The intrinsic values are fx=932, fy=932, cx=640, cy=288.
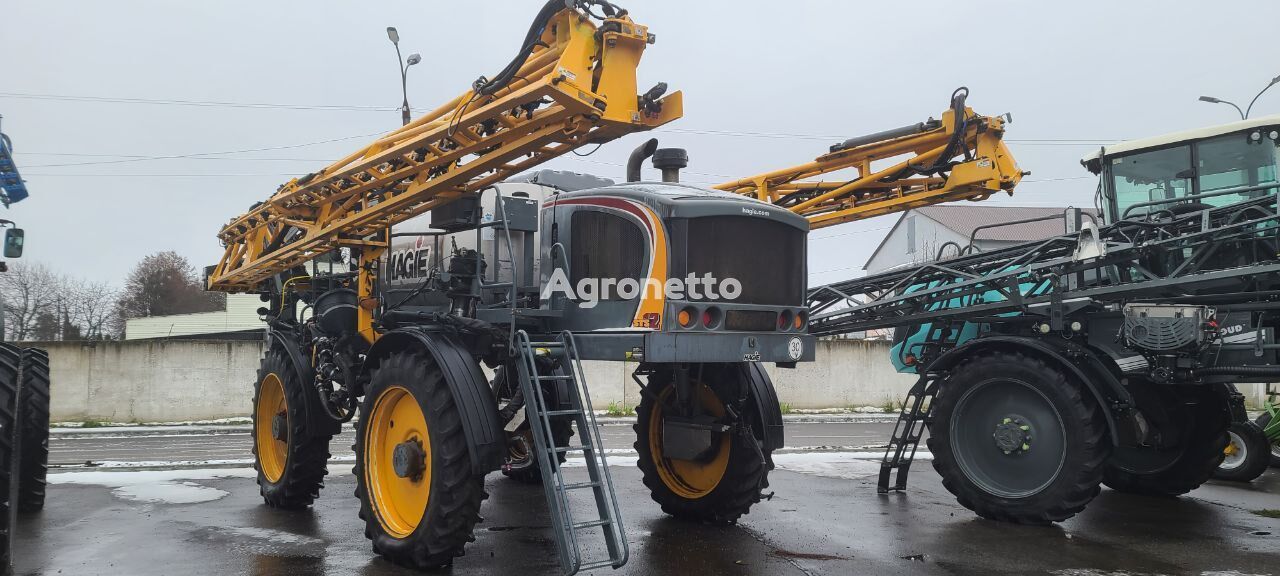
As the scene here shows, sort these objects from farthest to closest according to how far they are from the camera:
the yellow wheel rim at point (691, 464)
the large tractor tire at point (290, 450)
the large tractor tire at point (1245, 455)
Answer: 1. the large tractor tire at point (1245, 455)
2. the large tractor tire at point (290, 450)
3. the yellow wheel rim at point (691, 464)

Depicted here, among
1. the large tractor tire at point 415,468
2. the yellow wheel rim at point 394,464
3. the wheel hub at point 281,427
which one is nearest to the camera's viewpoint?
the large tractor tire at point 415,468

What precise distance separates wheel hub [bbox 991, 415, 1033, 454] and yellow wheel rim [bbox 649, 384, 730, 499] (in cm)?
246

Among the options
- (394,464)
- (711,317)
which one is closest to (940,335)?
(711,317)

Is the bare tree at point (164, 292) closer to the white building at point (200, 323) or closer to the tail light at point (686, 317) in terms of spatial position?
the white building at point (200, 323)

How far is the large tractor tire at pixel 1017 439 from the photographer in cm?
Result: 757

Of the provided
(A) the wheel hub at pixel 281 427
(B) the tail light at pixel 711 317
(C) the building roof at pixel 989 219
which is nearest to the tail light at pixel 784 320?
(B) the tail light at pixel 711 317

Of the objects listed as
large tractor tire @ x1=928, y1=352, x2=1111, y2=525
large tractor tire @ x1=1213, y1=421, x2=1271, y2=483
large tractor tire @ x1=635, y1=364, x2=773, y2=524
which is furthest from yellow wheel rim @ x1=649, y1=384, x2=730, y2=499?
large tractor tire @ x1=1213, y1=421, x2=1271, y2=483

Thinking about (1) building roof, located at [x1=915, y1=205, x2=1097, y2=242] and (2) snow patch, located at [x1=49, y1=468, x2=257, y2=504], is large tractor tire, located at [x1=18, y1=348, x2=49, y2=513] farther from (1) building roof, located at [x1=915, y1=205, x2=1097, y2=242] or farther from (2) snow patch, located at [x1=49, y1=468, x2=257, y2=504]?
(1) building roof, located at [x1=915, y1=205, x2=1097, y2=242]

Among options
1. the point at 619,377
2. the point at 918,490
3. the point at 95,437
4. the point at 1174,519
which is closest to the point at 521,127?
the point at 918,490

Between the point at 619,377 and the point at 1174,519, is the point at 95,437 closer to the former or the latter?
the point at 619,377

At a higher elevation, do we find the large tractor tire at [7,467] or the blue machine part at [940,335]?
the blue machine part at [940,335]

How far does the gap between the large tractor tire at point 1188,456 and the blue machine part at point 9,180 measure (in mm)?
11015

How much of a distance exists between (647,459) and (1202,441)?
561 centimetres

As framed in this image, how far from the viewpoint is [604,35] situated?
6254mm
